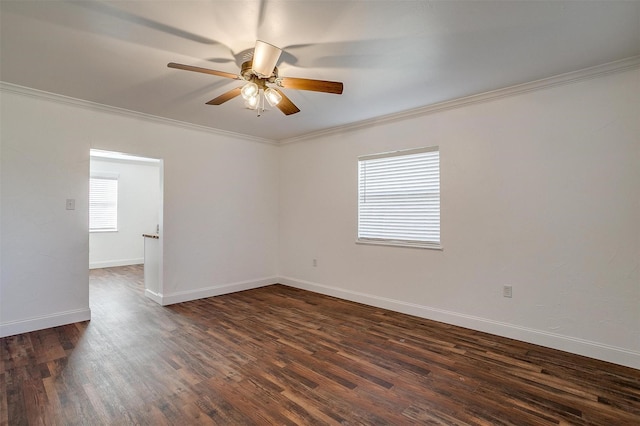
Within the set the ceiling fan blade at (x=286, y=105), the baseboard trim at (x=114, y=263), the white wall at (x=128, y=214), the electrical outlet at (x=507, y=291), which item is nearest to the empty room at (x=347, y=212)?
the electrical outlet at (x=507, y=291)

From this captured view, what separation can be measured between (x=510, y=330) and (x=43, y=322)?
4813mm

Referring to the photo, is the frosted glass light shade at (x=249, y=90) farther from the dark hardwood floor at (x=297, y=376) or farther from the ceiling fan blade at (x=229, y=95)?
the dark hardwood floor at (x=297, y=376)

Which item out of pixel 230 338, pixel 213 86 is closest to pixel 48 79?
pixel 213 86

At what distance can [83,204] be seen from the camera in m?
3.61

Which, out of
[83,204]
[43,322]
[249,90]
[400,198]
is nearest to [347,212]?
[400,198]

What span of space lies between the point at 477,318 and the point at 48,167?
4855mm

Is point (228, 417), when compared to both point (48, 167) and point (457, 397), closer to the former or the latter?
point (457, 397)

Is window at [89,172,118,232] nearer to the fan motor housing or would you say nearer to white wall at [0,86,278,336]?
white wall at [0,86,278,336]

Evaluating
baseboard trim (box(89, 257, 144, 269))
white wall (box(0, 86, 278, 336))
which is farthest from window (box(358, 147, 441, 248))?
baseboard trim (box(89, 257, 144, 269))

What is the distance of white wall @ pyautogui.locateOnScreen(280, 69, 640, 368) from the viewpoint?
8.59ft

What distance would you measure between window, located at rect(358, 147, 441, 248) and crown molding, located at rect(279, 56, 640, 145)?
0.44m

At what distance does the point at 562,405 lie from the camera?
2047 millimetres

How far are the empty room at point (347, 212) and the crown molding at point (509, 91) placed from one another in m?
0.02

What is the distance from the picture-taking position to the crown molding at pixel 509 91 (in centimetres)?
260
